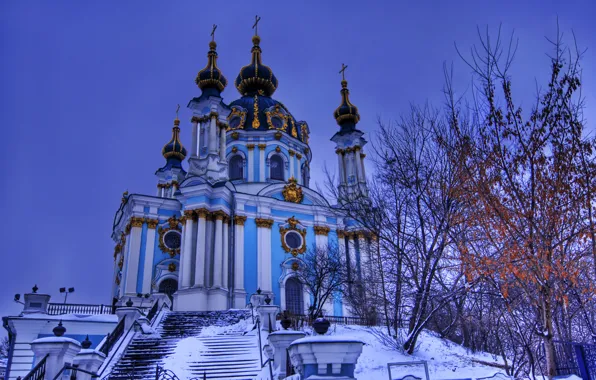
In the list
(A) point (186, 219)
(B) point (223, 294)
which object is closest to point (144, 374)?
(B) point (223, 294)

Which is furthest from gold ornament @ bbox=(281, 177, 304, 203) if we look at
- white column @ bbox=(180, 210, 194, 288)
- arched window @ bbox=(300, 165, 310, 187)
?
white column @ bbox=(180, 210, 194, 288)

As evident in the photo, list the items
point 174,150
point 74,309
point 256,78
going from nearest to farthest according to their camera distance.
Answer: point 74,309 → point 256,78 → point 174,150

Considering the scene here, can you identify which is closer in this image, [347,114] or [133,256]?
Answer: [133,256]

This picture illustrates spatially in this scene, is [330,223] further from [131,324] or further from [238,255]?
[131,324]

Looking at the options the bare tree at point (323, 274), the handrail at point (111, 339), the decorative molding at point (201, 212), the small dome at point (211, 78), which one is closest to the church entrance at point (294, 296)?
the bare tree at point (323, 274)

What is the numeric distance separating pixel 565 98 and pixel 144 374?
11230 millimetres

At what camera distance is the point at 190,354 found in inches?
552

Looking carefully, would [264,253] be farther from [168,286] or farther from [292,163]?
[292,163]

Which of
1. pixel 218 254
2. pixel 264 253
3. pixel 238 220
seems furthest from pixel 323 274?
pixel 238 220

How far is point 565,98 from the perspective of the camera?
9711mm

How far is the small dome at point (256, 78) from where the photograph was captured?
39.4 meters

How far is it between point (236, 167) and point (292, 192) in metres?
5.07

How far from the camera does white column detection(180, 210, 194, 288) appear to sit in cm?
2655

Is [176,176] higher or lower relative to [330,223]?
higher
